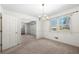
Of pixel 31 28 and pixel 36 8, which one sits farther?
pixel 31 28

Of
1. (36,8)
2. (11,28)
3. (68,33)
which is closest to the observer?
(36,8)

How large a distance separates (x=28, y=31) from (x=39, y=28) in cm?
33

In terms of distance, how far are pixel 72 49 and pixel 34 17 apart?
4.15 feet

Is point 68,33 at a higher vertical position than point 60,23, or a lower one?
lower

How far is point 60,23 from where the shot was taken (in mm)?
2008

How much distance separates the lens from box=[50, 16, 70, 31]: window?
1997 mm

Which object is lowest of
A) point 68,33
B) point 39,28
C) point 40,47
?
point 40,47

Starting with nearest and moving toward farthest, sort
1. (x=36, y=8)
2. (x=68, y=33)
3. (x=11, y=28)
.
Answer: (x=36, y=8) < (x=11, y=28) < (x=68, y=33)

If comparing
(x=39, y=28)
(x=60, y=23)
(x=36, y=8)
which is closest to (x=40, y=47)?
(x=39, y=28)

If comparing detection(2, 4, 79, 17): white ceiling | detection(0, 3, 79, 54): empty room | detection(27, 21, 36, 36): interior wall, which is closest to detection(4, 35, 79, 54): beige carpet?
detection(0, 3, 79, 54): empty room

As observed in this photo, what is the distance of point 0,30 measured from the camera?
1.75 meters

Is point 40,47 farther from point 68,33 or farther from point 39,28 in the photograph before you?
point 68,33
